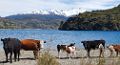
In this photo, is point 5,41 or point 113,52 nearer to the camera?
point 5,41

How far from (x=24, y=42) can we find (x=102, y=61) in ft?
51.4

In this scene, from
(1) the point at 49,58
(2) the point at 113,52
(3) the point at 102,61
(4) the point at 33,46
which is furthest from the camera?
(2) the point at 113,52

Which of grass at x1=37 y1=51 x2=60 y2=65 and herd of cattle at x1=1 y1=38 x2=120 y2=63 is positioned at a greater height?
grass at x1=37 y1=51 x2=60 y2=65

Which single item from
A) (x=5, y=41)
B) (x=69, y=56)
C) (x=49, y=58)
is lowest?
(x=69, y=56)

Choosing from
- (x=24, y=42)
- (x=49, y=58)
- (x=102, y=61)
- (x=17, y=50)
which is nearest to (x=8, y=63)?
(x=17, y=50)

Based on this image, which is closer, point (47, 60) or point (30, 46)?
point (47, 60)

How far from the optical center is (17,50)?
2498 centimetres

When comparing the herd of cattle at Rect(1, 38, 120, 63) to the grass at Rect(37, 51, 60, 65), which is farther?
the herd of cattle at Rect(1, 38, 120, 63)

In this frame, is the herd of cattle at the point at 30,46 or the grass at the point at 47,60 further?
the herd of cattle at the point at 30,46

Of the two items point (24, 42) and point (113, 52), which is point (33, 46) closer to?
point (24, 42)

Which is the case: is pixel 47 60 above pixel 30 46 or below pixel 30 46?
above

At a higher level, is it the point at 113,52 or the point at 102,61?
the point at 102,61

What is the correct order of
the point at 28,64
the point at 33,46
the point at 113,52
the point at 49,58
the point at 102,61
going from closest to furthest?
the point at 102,61 < the point at 49,58 < the point at 28,64 < the point at 33,46 < the point at 113,52

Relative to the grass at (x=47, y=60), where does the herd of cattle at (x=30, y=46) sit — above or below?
below
